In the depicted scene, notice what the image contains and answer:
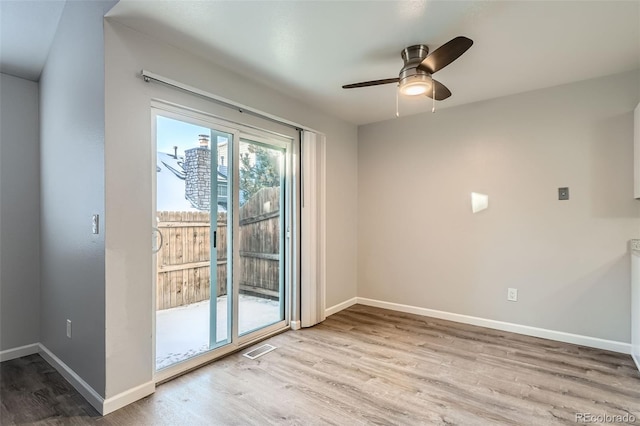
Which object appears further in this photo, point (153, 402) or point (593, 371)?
point (593, 371)

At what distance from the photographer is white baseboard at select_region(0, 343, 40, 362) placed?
9.12ft

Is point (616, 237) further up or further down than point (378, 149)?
further down

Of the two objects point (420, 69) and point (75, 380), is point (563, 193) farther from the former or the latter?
point (75, 380)

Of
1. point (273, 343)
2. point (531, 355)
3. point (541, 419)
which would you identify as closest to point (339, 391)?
point (273, 343)

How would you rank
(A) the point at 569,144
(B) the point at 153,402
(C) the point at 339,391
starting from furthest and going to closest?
(A) the point at 569,144 → (C) the point at 339,391 → (B) the point at 153,402

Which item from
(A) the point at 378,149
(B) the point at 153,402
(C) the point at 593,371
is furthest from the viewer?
(A) the point at 378,149

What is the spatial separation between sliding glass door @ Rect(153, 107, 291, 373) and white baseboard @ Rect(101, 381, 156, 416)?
20cm

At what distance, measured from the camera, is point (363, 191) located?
447 cm

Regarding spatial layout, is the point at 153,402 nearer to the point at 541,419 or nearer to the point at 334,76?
the point at 541,419

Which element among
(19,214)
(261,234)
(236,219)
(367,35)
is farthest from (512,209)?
(19,214)

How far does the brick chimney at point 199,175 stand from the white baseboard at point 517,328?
8.95ft

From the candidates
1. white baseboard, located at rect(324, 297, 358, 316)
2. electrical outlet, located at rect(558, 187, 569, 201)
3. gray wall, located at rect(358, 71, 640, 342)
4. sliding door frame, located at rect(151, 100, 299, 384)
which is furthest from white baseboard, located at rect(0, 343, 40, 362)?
electrical outlet, located at rect(558, 187, 569, 201)

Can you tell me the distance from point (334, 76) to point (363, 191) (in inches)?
75.0

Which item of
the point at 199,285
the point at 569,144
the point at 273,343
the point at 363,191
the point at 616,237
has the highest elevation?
the point at 569,144
